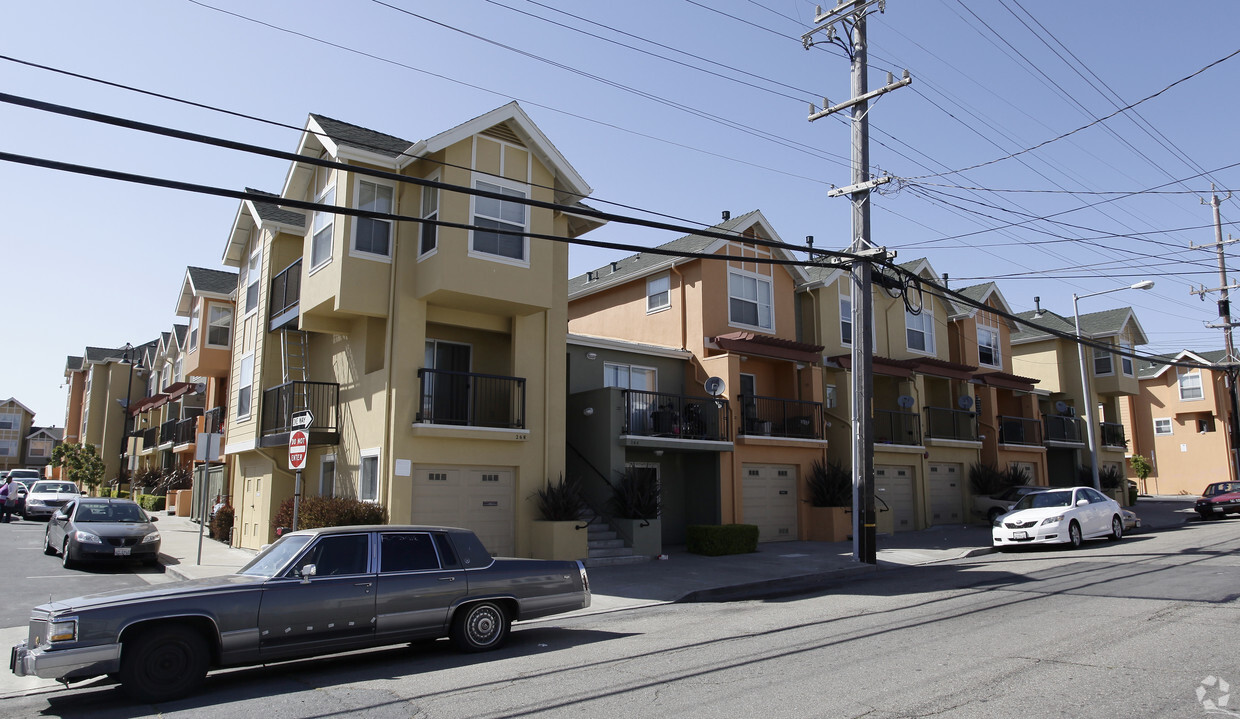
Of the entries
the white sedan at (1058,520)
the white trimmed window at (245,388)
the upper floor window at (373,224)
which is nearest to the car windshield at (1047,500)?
the white sedan at (1058,520)

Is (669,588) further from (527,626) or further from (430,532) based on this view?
(430,532)

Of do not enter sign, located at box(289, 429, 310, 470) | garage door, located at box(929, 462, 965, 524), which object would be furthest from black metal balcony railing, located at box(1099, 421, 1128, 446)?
do not enter sign, located at box(289, 429, 310, 470)

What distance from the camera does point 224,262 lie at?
25969 mm

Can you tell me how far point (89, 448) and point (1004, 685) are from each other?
4901 cm

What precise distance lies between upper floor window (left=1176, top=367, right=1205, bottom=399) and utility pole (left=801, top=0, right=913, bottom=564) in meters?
38.9

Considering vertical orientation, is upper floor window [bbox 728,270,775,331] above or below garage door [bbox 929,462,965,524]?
above

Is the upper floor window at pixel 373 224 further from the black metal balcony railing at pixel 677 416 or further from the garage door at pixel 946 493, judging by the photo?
the garage door at pixel 946 493

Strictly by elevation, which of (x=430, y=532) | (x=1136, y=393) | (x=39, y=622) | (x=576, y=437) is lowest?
(x=39, y=622)

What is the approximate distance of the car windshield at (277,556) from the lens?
8.49m

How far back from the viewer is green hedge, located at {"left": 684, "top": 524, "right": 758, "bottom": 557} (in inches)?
770

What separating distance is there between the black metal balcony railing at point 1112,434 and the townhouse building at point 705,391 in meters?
21.1

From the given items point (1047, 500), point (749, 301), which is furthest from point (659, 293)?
point (1047, 500)

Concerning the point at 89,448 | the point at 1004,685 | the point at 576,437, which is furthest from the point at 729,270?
the point at 89,448

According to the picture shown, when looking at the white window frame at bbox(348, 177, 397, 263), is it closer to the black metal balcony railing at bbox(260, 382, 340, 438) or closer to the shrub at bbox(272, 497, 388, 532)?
the black metal balcony railing at bbox(260, 382, 340, 438)
